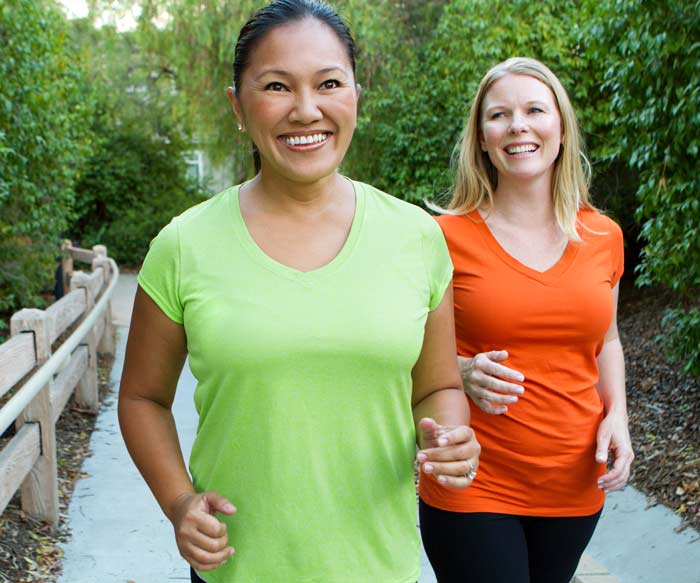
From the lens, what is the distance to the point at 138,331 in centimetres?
190

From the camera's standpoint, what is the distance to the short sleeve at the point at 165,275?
1834mm

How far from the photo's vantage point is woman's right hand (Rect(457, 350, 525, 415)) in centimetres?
252

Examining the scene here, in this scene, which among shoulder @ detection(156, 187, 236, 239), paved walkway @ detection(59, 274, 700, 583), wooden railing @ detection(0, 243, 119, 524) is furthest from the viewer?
paved walkway @ detection(59, 274, 700, 583)

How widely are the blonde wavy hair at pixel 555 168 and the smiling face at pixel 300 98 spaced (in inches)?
40.9

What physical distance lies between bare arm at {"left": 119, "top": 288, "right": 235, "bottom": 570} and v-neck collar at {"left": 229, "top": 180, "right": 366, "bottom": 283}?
0.73ft

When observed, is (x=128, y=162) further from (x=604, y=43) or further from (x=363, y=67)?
(x=604, y=43)

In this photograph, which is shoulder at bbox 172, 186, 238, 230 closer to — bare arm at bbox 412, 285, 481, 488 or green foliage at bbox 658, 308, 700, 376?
bare arm at bbox 412, 285, 481, 488

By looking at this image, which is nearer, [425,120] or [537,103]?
[537,103]

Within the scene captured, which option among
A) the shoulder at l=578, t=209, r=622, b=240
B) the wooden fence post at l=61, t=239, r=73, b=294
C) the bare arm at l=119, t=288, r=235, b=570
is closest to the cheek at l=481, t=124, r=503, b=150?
the shoulder at l=578, t=209, r=622, b=240

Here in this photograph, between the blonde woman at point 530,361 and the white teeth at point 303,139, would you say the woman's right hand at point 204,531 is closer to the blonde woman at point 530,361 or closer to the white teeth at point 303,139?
the white teeth at point 303,139

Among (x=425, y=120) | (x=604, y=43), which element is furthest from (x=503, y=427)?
(x=425, y=120)

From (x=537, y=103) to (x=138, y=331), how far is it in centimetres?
155

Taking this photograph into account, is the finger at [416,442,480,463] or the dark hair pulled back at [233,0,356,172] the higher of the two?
the dark hair pulled back at [233,0,356,172]

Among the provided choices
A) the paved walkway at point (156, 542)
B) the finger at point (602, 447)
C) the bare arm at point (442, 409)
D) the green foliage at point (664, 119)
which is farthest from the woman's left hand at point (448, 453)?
the green foliage at point (664, 119)
